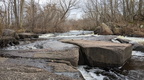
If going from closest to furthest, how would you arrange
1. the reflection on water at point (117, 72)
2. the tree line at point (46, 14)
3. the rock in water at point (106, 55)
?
the reflection on water at point (117, 72), the rock in water at point (106, 55), the tree line at point (46, 14)

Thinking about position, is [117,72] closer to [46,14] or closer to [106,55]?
[106,55]

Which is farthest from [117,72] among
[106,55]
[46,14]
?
[46,14]

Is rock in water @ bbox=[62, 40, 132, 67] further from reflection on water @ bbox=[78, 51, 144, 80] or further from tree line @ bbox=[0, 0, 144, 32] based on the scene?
tree line @ bbox=[0, 0, 144, 32]

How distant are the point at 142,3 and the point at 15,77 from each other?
77.3ft

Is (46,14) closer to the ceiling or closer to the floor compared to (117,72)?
closer to the ceiling

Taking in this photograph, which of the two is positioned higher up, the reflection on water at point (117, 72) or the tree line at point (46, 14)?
the tree line at point (46, 14)

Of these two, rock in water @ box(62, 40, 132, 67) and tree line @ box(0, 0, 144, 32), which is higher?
tree line @ box(0, 0, 144, 32)

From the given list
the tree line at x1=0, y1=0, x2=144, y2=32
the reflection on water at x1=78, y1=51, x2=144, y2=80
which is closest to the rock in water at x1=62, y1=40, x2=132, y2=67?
the reflection on water at x1=78, y1=51, x2=144, y2=80

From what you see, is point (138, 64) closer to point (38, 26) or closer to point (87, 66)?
point (87, 66)

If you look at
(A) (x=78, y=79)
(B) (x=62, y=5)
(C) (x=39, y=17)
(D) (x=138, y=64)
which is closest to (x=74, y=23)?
(B) (x=62, y=5)

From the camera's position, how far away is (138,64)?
598 cm

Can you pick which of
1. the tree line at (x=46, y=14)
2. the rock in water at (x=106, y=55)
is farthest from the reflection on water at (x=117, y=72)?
the tree line at (x=46, y=14)

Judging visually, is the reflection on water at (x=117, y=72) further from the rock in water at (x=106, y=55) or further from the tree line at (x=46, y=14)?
the tree line at (x=46, y=14)

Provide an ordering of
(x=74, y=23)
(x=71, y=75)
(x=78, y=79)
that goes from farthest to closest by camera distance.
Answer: (x=74, y=23)
(x=71, y=75)
(x=78, y=79)
